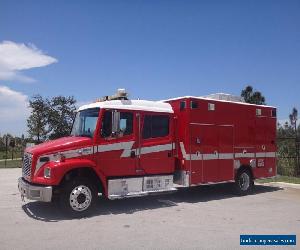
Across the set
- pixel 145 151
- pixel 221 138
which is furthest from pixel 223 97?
pixel 145 151

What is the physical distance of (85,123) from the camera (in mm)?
10523

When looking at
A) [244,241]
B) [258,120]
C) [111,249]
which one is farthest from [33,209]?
[258,120]

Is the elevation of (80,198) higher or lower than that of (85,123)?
lower

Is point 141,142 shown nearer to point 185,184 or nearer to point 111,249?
point 185,184

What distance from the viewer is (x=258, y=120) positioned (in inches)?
549

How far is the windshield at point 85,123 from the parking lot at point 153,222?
6.69 ft

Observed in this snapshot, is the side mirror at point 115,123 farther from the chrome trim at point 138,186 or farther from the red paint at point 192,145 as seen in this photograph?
the chrome trim at point 138,186

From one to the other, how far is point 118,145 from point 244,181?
538 cm

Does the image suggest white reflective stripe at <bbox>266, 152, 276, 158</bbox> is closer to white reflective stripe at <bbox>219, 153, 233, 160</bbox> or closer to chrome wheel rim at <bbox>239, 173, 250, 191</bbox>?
chrome wheel rim at <bbox>239, 173, 250, 191</bbox>

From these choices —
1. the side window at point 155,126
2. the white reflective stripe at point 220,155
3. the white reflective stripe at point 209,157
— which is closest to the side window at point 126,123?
the side window at point 155,126

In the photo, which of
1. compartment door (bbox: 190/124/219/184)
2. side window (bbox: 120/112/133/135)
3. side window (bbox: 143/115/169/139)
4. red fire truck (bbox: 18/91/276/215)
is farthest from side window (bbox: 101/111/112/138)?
compartment door (bbox: 190/124/219/184)

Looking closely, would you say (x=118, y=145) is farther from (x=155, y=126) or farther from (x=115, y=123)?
(x=155, y=126)

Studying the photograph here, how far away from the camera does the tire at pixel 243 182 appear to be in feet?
43.8

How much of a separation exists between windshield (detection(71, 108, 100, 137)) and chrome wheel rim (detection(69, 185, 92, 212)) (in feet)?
4.57
